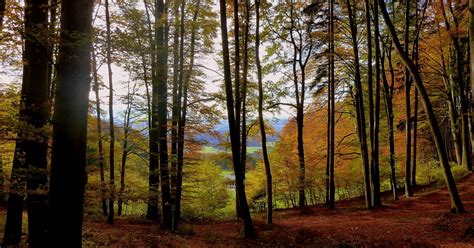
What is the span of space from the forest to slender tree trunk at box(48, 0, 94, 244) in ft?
0.06

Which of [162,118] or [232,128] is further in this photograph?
[162,118]

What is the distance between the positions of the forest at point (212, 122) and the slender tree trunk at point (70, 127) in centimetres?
2

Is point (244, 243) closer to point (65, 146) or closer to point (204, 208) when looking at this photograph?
point (65, 146)

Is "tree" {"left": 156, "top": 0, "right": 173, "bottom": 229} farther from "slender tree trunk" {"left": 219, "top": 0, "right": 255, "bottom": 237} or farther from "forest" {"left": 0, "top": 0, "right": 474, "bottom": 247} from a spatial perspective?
"slender tree trunk" {"left": 219, "top": 0, "right": 255, "bottom": 237}

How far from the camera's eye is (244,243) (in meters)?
9.47

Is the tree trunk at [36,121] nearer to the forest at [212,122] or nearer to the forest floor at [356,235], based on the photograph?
the forest at [212,122]

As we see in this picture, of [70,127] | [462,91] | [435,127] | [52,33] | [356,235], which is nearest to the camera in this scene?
[70,127]

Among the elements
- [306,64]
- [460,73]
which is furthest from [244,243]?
[460,73]

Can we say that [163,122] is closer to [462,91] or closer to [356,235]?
[356,235]

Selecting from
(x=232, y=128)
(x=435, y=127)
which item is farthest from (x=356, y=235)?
(x=232, y=128)

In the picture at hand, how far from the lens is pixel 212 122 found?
47.0 ft

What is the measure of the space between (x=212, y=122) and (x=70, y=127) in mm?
10534

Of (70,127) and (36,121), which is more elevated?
(36,121)

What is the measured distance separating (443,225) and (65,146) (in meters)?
10.1
